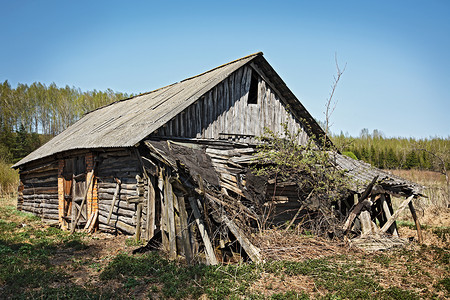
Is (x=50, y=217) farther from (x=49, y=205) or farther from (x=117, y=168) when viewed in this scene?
(x=117, y=168)

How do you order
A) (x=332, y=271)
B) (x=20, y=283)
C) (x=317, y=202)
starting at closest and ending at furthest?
1. (x=20, y=283)
2. (x=332, y=271)
3. (x=317, y=202)

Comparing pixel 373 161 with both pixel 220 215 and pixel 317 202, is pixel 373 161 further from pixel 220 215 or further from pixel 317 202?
pixel 220 215

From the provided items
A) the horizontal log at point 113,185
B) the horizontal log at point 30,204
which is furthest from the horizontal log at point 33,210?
the horizontal log at point 113,185

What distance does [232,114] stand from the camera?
12.4 m

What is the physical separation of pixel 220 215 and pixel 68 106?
53.8 m

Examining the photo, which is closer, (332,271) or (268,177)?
(332,271)

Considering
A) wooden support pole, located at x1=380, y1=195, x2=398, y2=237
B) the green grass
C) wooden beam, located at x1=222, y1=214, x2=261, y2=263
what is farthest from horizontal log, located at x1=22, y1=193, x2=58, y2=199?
wooden support pole, located at x1=380, y1=195, x2=398, y2=237

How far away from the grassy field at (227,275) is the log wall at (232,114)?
407 centimetres

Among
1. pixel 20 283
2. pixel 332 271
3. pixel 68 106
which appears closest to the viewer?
pixel 20 283

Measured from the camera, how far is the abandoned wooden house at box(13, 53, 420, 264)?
8.16 metres

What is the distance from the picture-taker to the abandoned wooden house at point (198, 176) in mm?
8164

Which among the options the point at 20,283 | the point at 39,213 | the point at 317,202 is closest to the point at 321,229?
A: the point at 317,202

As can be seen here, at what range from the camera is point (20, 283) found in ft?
21.8

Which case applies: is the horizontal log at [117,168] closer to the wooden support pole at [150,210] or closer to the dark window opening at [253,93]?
the wooden support pole at [150,210]
